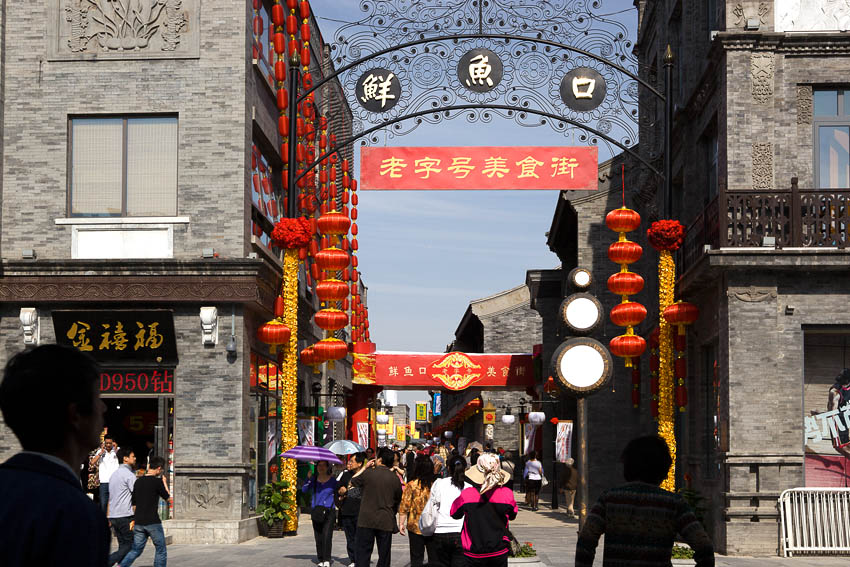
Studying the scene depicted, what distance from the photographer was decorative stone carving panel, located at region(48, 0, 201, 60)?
76.2 ft

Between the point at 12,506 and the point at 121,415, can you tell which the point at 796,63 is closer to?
the point at 121,415

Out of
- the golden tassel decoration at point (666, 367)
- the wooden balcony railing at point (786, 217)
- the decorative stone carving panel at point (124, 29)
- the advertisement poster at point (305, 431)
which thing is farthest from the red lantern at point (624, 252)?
the advertisement poster at point (305, 431)

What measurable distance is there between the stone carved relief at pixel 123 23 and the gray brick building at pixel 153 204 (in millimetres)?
27

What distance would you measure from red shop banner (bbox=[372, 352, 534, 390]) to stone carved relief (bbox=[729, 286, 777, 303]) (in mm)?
22632

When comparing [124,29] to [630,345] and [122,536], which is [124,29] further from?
[122,536]

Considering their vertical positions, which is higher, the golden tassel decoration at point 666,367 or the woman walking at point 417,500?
the golden tassel decoration at point 666,367

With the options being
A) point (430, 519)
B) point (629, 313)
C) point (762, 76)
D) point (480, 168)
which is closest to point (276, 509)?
point (480, 168)

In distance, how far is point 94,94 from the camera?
910 inches

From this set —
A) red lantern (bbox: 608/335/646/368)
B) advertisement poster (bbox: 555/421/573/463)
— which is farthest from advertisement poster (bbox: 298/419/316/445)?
red lantern (bbox: 608/335/646/368)

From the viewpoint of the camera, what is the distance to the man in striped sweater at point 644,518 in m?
7.04

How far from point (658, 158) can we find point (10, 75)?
14.4m

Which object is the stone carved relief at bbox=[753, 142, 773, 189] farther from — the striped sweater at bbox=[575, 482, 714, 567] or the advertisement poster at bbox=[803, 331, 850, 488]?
the striped sweater at bbox=[575, 482, 714, 567]

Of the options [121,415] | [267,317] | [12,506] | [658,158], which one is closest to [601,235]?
[658,158]

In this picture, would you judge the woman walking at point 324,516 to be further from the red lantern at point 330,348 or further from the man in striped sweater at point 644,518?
the man in striped sweater at point 644,518
